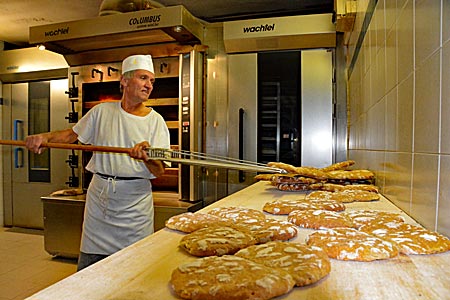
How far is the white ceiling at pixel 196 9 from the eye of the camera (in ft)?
10.1

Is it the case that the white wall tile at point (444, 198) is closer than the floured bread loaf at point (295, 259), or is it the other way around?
the floured bread loaf at point (295, 259)

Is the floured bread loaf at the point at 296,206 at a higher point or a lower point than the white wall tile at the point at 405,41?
lower

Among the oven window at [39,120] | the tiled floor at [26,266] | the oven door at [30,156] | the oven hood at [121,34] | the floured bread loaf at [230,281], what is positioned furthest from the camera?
the oven window at [39,120]

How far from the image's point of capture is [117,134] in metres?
1.89

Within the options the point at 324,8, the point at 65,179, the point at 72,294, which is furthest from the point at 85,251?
the point at 324,8

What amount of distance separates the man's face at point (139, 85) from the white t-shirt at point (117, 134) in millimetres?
99

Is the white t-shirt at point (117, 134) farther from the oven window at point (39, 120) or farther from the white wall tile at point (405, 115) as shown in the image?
the oven window at point (39, 120)

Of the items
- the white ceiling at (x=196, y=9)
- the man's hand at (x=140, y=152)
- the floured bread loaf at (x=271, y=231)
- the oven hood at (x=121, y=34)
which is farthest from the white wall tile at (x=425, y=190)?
the white ceiling at (x=196, y=9)

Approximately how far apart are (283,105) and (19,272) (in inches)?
103

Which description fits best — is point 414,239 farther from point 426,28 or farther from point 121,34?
point 121,34

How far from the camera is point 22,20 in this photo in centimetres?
361

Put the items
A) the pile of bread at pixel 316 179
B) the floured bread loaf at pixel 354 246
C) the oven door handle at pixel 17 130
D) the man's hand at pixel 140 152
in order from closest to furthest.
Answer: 1. the floured bread loaf at pixel 354 246
2. the man's hand at pixel 140 152
3. the pile of bread at pixel 316 179
4. the oven door handle at pixel 17 130

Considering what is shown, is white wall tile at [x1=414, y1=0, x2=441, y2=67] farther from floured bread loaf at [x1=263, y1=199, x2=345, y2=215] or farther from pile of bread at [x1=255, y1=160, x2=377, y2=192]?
pile of bread at [x1=255, y1=160, x2=377, y2=192]

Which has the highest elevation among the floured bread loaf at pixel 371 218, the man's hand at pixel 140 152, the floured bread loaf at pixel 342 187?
the man's hand at pixel 140 152
